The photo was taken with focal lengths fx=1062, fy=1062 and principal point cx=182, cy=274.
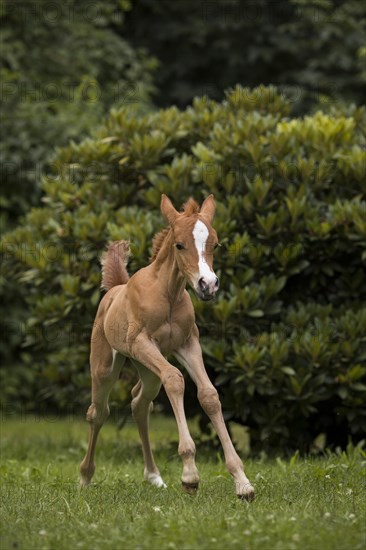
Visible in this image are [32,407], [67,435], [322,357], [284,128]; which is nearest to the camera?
[322,357]

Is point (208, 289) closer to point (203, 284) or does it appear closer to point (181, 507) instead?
point (203, 284)

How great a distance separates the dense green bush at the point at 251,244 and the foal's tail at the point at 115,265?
131 centimetres

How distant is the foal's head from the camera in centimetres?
546

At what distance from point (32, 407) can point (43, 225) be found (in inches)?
216

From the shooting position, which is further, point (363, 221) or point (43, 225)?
point (43, 225)

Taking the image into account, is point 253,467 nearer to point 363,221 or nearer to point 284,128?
point 363,221

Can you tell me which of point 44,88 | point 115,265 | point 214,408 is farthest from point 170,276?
point 44,88

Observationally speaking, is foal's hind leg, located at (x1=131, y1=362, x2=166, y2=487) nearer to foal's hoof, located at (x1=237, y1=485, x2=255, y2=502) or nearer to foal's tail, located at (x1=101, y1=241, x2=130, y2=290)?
foal's tail, located at (x1=101, y1=241, x2=130, y2=290)

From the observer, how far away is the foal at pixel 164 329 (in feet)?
18.5

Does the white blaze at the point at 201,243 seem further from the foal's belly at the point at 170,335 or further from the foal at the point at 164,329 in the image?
the foal's belly at the point at 170,335

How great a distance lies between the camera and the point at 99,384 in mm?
6922

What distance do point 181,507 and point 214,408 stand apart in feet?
1.89

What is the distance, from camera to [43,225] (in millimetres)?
9852

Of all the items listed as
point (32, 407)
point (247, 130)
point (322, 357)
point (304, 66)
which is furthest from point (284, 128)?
point (304, 66)
